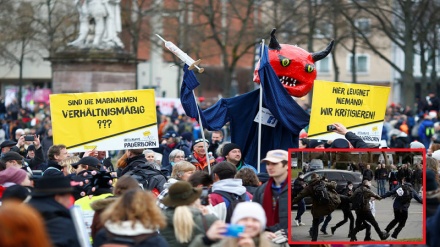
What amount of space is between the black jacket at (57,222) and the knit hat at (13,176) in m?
2.07

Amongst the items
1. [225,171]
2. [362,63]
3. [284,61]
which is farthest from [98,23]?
[362,63]

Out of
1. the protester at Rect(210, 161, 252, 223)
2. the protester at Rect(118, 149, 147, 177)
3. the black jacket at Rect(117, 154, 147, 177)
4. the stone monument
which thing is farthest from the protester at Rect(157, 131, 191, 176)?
the protester at Rect(210, 161, 252, 223)

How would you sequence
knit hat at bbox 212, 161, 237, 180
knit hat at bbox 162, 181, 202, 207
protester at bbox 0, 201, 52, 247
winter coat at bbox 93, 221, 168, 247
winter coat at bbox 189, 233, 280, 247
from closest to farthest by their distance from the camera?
protester at bbox 0, 201, 52, 247, winter coat at bbox 189, 233, 280, 247, winter coat at bbox 93, 221, 168, 247, knit hat at bbox 162, 181, 202, 207, knit hat at bbox 212, 161, 237, 180

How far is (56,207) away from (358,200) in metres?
2.72

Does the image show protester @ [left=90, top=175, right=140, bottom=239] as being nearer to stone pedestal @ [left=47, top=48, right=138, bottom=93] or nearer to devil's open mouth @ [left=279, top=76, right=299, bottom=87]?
devil's open mouth @ [left=279, top=76, right=299, bottom=87]

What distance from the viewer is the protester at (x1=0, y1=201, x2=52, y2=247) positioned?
256 inches

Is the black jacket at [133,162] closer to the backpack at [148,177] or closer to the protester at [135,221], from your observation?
the backpack at [148,177]

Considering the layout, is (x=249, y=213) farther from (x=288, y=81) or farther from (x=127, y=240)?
(x=288, y=81)

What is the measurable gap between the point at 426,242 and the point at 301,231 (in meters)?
0.99

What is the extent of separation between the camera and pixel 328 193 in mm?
10375

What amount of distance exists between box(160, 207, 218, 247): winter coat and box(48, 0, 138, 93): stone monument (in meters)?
23.8

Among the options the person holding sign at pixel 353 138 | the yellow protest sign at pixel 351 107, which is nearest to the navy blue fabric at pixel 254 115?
the yellow protest sign at pixel 351 107

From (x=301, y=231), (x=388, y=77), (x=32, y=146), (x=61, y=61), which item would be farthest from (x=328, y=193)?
(x=388, y=77)

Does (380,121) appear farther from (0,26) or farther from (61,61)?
(0,26)
